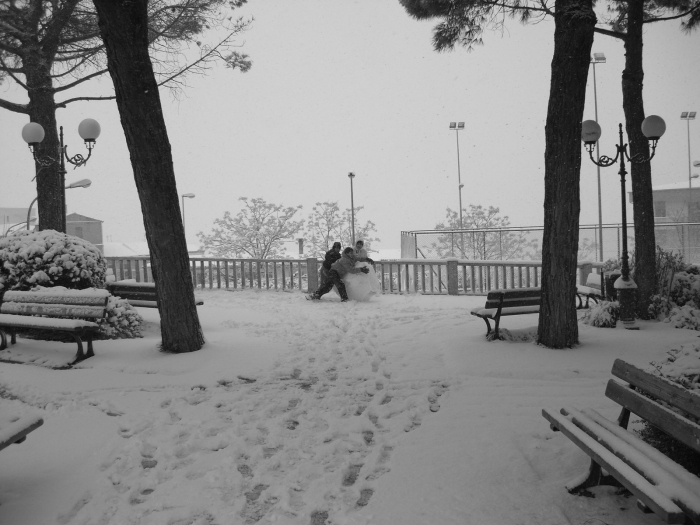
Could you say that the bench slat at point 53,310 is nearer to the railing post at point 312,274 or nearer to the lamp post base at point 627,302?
the lamp post base at point 627,302

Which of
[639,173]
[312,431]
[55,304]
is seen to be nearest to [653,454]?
[312,431]

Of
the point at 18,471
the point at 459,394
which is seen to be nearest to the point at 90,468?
the point at 18,471

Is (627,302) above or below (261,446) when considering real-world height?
above

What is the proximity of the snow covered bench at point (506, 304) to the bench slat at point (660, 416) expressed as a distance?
366 cm

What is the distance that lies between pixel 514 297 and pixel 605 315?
63.5 inches

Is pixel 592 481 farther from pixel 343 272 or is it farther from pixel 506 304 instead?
pixel 343 272

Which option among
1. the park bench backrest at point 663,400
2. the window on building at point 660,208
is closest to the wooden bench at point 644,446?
the park bench backrest at point 663,400

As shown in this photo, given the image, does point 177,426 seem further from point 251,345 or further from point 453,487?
point 251,345

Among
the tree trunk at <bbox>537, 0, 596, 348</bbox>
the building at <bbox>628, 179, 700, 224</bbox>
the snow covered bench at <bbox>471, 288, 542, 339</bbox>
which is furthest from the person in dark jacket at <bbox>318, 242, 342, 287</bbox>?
the building at <bbox>628, 179, 700, 224</bbox>

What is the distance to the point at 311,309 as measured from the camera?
34.8 feet

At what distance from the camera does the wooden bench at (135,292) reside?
27.3ft

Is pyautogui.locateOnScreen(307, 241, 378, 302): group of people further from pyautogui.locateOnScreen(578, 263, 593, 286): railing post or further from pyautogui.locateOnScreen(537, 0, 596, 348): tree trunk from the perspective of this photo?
pyautogui.locateOnScreen(537, 0, 596, 348): tree trunk

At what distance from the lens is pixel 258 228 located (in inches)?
1314

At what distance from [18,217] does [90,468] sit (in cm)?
3256
